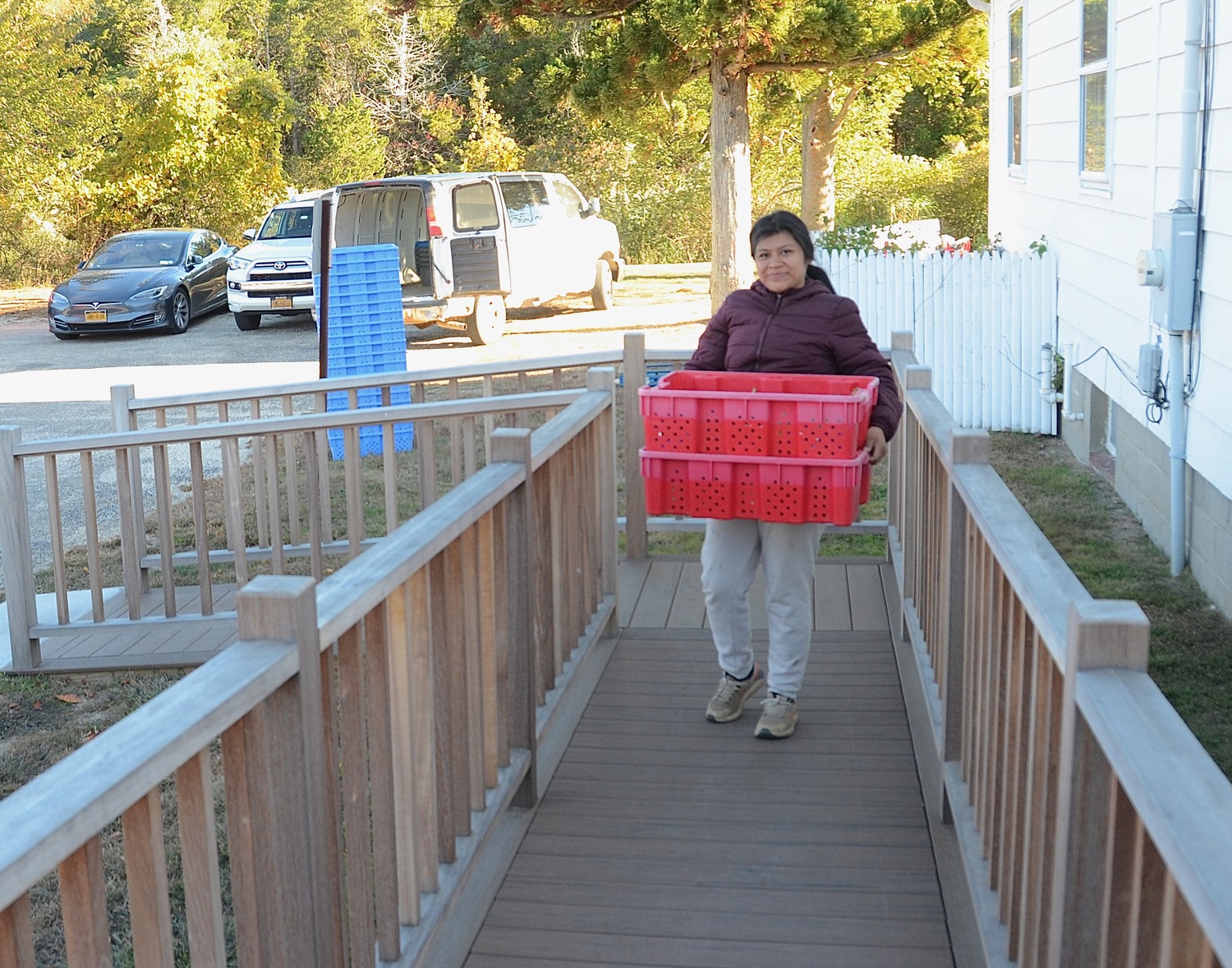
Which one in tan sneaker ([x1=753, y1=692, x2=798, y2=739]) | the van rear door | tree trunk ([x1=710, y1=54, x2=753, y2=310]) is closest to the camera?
tan sneaker ([x1=753, y1=692, x2=798, y2=739])

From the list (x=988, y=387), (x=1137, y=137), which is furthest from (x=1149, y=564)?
(x=988, y=387)

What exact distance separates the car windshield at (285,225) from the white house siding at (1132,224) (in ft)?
36.9

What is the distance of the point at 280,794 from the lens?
2150 millimetres

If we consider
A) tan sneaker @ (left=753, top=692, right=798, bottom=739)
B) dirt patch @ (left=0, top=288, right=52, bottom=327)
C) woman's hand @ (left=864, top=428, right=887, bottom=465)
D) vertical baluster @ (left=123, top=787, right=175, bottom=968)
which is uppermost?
woman's hand @ (left=864, top=428, right=887, bottom=465)

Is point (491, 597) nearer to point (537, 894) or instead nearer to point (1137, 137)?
point (537, 894)

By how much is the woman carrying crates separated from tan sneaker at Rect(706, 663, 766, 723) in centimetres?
14

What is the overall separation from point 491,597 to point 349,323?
8.24 m

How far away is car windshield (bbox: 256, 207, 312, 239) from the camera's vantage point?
20234 mm

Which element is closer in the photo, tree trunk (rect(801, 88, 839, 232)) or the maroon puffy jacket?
the maroon puffy jacket

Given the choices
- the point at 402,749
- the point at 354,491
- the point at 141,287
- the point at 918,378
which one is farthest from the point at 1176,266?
the point at 141,287

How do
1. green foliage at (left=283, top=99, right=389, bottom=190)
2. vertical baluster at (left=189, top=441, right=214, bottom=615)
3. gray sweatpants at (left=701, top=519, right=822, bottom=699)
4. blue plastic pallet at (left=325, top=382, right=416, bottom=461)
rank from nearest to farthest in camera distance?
1. gray sweatpants at (left=701, top=519, right=822, bottom=699)
2. vertical baluster at (left=189, top=441, right=214, bottom=615)
3. blue plastic pallet at (left=325, top=382, right=416, bottom=461)
4. green foliage at (left=283, top=99, right=389, bottom=190)

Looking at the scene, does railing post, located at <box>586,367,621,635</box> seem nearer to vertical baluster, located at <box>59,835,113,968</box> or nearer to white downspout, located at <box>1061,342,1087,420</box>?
vertical baluster, located at <box>59,835,113,968</box>

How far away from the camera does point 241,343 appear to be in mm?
18891

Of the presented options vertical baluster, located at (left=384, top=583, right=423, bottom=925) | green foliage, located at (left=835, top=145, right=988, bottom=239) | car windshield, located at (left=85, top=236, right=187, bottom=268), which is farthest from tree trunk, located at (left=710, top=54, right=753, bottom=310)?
vertical baluster, located at (left=384, top=583, right=423, bottom=925)
